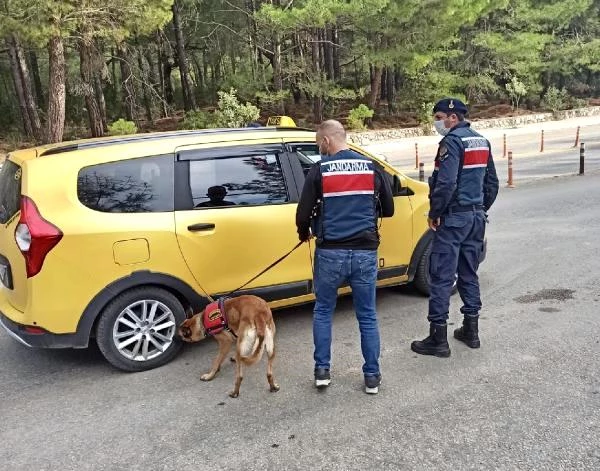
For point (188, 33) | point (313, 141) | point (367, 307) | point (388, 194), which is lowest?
point (367, 307)

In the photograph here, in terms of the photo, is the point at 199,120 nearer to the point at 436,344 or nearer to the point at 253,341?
the point at 436,344

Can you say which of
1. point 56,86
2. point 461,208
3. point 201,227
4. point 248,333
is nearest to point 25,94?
point 56,86

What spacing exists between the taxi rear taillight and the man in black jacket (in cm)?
164

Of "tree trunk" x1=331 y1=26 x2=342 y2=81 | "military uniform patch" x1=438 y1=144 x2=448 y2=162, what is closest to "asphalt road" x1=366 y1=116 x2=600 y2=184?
"tree trunk" x1=331 y1=26 x2=342 y2=81

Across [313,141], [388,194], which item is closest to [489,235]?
[313,141]

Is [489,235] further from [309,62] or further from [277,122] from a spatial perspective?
[309,62]

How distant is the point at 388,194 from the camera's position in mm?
3717

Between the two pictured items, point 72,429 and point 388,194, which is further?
point 388,194

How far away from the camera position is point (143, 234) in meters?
4.03

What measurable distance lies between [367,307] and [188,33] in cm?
3166

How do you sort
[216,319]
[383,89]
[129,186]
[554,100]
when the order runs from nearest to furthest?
[216,319] < [129,186] < [554,100] < [383,89]

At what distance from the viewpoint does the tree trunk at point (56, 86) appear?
16.6 metres

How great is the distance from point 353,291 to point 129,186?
1816 mm

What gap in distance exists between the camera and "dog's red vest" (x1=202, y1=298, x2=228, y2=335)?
3.79m
